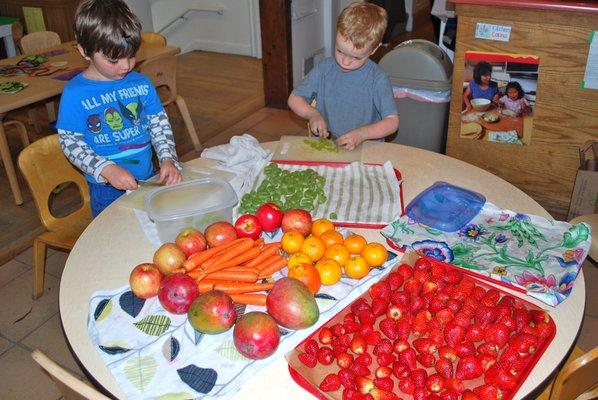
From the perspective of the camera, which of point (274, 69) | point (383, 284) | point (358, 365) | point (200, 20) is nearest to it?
point (358, 365)

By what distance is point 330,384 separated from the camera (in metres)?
1.00

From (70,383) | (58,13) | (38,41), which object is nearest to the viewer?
(70,383)

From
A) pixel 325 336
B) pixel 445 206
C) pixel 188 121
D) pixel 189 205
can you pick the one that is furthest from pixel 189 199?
pixel 188 121

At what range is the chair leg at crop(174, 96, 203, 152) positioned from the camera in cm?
377

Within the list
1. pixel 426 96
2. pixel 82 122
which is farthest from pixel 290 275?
pixel 426 96

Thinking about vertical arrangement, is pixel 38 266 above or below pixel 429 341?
below

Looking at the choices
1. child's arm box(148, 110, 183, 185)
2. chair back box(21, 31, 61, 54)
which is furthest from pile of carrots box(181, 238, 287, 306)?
chair back box(21, 31, 61, 54)

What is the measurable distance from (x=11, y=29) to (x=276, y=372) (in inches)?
180

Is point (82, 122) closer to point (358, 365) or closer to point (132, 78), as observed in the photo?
point (132, 78)

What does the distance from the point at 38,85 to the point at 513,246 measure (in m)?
2.69

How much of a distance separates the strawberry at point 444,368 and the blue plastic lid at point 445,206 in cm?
49

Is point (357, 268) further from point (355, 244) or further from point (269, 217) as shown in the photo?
point (269, 217)

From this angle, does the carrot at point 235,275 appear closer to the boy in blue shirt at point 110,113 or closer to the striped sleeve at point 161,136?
the boy in blue shirt at point 110,113

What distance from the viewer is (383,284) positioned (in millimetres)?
1221
